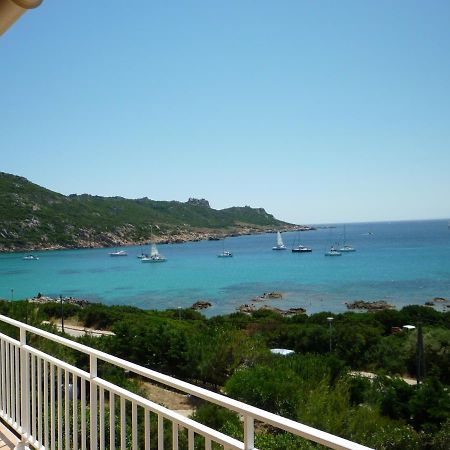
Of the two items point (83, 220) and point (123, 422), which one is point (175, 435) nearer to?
point (123, 422)

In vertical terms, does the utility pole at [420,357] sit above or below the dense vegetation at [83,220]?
below

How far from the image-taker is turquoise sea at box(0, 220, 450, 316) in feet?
178

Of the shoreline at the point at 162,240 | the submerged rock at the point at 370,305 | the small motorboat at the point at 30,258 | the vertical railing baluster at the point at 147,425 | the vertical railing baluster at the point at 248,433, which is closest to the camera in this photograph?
the vertical railing baluster at the point at 248,433

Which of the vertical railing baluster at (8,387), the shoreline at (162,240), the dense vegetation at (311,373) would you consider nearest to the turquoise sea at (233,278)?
the shoreline at (162,240)

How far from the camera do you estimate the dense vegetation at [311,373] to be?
10273 mm

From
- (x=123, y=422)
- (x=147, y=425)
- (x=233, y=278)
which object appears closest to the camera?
(x=147, y=425)

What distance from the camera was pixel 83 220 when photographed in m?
121

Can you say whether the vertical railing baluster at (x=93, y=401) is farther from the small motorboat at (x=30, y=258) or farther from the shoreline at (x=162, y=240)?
the shoreline at (x=162, y=240)

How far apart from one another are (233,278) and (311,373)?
192 ft

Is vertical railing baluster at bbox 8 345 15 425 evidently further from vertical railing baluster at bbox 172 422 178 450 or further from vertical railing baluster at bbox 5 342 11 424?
vertical railing baluster at bbox 172 422 178 450

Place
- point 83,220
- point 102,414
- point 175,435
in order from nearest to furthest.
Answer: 1. point 175,435
2. point 102,414
3. point 83,220

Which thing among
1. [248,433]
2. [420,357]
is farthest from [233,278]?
[248,433]

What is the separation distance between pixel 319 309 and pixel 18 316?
121 feet

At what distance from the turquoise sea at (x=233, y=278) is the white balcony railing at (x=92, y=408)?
4370 cm
